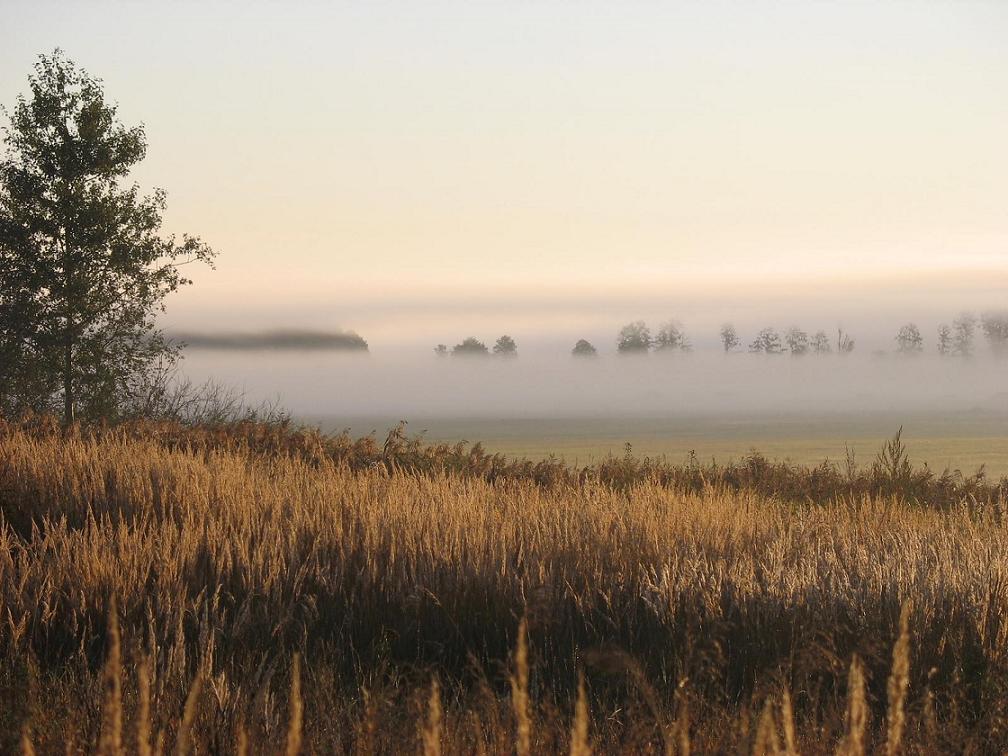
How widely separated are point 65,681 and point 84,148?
70.6ft

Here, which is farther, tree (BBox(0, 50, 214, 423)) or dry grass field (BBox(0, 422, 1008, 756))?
tree (BBox(0, 50, 214, 423))

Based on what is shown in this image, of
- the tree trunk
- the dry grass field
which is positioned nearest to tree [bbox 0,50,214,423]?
the tree trunk

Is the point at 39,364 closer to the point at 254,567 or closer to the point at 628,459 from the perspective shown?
the point at 628,459

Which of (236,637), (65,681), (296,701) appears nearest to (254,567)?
(236,637)

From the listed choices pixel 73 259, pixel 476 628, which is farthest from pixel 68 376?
pixel 476 628

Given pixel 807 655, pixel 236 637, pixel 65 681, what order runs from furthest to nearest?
pixel 236 637, pixel 65 681, pixel 807 655

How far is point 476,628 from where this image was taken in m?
7.09

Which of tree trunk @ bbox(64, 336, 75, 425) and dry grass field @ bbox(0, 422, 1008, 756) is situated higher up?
tree trunk @ bbox(64, 336, 75, 425)

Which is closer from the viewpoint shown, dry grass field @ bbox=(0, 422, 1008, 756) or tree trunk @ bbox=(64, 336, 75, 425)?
dry grass field @ bbox=(0, 422, 1008, 756)

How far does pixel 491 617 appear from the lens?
23.6 feet

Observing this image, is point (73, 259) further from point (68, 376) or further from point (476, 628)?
point (476, 628)

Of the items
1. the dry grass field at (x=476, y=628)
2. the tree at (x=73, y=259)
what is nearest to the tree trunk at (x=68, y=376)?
the tree at (x=73, y=259)

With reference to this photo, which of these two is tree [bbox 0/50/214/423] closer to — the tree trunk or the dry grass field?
the tree trunk

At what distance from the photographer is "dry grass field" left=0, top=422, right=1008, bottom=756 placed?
475 centimetres
